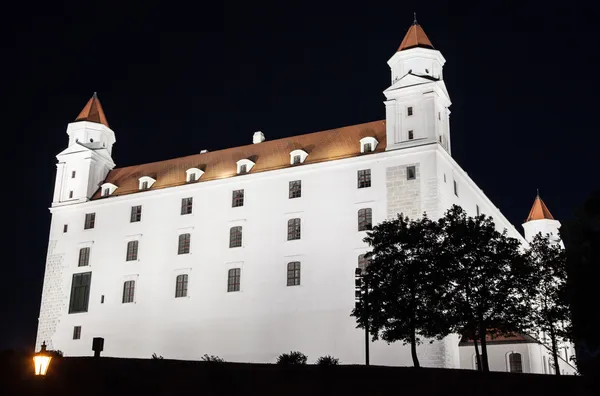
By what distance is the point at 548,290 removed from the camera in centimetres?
3438

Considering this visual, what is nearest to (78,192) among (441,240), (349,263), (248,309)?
(248,309)

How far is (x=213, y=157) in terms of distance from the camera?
5191 cm

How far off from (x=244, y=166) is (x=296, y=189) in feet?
16.5

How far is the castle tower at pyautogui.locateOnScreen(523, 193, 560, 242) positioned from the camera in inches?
2515

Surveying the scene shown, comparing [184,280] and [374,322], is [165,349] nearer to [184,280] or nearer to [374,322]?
[184,280]

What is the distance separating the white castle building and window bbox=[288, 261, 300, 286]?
7 centimetres

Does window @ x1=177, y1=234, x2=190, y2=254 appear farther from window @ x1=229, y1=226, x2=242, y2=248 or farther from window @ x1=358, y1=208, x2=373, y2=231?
window @ x1=358, y1=208, x2=373, y2=231

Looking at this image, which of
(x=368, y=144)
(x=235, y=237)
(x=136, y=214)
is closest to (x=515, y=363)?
(x=368, y=144)

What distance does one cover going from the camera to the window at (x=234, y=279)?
1761 inches

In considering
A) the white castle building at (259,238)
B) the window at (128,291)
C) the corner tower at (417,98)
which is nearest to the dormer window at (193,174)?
the white castle building at (259,238)

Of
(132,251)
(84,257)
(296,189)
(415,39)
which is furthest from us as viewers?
(84,257)

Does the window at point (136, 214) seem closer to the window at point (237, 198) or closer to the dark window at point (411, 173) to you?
the window at point (237, 198)

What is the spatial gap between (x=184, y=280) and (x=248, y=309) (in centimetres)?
535

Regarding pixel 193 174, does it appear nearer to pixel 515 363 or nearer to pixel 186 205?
pixel 186 205
